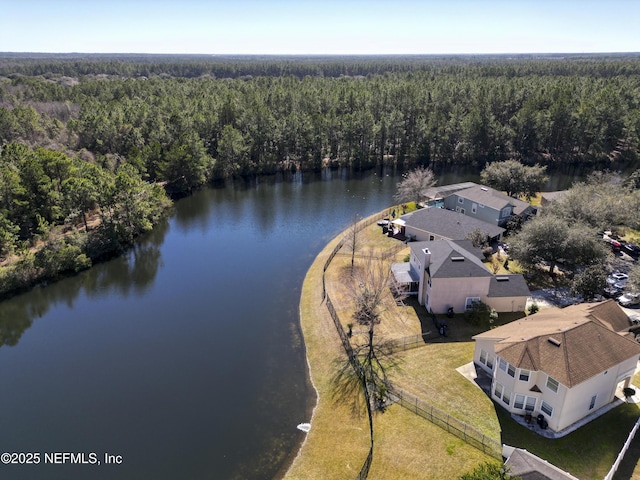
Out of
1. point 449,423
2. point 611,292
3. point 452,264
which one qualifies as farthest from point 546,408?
point 611,292

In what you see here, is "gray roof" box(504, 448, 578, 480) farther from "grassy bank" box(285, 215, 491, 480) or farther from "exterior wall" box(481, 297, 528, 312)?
"exterior wall" box(481, 297, 528, 312)

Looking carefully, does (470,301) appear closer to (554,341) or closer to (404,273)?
(404,273)

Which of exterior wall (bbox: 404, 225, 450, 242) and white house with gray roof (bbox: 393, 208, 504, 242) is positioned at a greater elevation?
white house with gray roof (bbox: 393, 208, 504, 242)

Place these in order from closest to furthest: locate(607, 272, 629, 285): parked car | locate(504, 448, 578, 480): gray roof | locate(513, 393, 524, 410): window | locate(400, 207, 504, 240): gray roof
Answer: locate(504, 448, 578, 480): gray roof < locate(513, 393, 524, 410): window < locate(607, 272, 629, 285): parked car < locate(400, 207, 504, 240): gray roof

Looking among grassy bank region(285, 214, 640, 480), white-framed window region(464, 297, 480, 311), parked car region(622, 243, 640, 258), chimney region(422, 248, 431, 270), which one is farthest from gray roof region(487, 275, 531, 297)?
parked car region(622, 243, 640, 258)

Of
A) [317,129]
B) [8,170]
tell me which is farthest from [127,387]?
[317,129]

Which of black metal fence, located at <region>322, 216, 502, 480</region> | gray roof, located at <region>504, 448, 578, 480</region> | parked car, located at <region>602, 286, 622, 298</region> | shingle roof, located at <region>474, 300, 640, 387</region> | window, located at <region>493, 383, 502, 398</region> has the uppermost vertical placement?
shingle roof, located at <region>474, 300, 640, 387</region>
